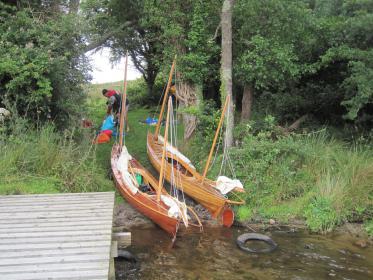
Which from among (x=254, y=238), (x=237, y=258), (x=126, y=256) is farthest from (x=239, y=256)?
(x=126, y=256)

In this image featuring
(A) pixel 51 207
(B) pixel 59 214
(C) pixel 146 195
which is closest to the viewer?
(B) pixel 59 214

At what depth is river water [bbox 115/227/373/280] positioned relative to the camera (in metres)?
8.18

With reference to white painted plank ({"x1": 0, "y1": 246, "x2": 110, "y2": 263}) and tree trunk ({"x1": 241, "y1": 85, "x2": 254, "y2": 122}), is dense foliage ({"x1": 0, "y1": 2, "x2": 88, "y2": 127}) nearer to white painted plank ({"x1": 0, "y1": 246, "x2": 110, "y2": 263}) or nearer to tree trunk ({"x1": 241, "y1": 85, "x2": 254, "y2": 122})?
tree trunk ({"x1": 241, "y1": 85, "x2": 254, "y2": 122})

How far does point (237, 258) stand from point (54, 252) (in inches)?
183

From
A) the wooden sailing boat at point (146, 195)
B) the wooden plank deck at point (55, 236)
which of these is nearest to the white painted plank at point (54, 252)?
the wooden plank deck at point (55, 236)

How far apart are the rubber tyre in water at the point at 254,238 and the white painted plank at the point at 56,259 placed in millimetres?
4836

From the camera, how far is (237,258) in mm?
8961

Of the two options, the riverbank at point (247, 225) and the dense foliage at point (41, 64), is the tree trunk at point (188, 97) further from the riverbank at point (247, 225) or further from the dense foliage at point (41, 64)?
the riverbank at point (247, 225)

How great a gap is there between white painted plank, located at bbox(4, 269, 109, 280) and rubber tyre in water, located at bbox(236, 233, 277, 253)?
5.15 meters

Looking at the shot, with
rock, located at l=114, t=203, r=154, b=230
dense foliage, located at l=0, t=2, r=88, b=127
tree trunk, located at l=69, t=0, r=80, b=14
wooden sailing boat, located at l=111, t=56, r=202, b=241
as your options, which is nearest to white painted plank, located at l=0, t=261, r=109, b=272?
wooden sailing boat, located at l=111, t=56, r=202, b=241

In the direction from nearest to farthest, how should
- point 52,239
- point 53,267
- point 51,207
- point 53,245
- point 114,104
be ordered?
point 53,267
point 53,245
point 52,239
point 51,207
point 114,104

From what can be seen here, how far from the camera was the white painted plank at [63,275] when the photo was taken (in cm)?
464

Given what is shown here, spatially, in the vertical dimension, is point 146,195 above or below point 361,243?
above

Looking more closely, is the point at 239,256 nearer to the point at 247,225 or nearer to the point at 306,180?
the point at 247,225
